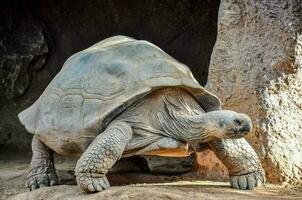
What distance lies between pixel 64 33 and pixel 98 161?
3700mm

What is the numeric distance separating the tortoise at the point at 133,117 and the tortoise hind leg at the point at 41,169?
83 millimetres

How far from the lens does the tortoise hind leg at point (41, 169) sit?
439 centimetres

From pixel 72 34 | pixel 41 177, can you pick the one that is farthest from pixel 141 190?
pixel 72 34

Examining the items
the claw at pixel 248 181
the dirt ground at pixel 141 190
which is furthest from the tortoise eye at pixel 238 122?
the claw at pixel 248 181

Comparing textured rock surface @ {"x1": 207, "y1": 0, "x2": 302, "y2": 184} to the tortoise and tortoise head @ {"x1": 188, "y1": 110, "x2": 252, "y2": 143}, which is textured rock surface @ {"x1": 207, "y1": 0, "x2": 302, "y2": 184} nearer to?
the tortoise

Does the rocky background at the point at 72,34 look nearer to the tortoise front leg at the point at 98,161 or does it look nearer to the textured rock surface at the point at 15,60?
the textured rock surface at the point at 15,60

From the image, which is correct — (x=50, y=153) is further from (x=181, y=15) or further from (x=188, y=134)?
(x=181, y=15)

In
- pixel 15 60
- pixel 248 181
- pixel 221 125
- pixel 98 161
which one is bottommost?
pixel 248 181

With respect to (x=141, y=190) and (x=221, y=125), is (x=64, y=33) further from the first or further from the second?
(x=141, y=190)

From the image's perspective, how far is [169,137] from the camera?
154 inches

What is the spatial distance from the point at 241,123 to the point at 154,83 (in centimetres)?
63

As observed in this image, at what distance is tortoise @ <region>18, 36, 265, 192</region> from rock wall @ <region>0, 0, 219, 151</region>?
2526mm

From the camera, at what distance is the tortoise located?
3.70m

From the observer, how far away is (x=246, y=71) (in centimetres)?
462
